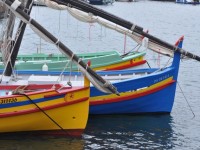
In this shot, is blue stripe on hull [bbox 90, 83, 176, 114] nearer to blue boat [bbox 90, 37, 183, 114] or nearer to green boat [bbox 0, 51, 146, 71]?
blue boat [bbox 90, 37, 183, 114]

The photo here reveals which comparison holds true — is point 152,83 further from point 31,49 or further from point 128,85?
point 31,49

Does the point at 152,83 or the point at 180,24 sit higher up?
the point at 180,24

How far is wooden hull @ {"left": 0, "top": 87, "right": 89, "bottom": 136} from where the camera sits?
2089 centimetres

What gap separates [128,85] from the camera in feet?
82.4

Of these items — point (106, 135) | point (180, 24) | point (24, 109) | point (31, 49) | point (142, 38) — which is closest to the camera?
point (24, 109)

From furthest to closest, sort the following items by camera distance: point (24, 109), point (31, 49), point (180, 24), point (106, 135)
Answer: point (180, 24), point (31, 49), point (106, 135), point (24, 109)

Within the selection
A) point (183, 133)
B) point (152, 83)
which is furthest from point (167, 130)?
point (152, 83)

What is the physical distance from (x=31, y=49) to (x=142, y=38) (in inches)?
1165

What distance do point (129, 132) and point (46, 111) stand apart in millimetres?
4692

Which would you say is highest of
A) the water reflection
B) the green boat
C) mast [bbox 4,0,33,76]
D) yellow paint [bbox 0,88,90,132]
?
mast [bbox 4,0,33,76]

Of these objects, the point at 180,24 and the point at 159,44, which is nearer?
the point at 159,44

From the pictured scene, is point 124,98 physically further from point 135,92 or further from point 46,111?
point 46,111

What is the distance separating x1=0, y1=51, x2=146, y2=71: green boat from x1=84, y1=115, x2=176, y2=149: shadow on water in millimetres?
4010

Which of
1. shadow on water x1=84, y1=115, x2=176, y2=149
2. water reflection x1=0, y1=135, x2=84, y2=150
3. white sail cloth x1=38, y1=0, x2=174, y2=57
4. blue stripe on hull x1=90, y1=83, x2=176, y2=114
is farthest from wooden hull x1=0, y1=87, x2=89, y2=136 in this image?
white sail cloth x1=38, y1=0, x2=174, y2=57
